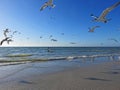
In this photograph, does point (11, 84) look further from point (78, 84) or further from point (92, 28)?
point (92, 28)

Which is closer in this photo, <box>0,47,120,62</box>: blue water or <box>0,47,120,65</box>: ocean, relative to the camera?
<box>0,47,120,65</box>: ocean

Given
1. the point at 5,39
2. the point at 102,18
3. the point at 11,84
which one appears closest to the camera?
the point at 102,18

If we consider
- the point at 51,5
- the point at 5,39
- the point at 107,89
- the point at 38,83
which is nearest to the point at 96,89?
the point at 107,89

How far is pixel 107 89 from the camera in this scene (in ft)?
42.1

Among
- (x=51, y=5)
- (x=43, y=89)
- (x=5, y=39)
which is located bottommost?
(x=43, y=89)

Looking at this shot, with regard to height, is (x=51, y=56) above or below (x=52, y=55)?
below

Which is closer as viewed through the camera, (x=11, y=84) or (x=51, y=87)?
(x=51, y=87)

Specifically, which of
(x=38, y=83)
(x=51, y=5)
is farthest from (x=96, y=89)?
(x=51, y=5)

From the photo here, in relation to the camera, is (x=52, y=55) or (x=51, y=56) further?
(x=52, y=55)

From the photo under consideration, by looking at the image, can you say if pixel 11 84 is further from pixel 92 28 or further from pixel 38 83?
pixel 92 28

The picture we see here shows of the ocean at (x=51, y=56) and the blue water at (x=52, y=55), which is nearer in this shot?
the ocean at (x=51, y=56)

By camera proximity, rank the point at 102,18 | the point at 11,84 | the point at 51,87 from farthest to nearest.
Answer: the point at 11,84
the point at 51,87
the point at 102,18

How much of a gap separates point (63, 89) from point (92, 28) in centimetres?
582

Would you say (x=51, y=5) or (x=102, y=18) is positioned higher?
(x=51, y=5)
